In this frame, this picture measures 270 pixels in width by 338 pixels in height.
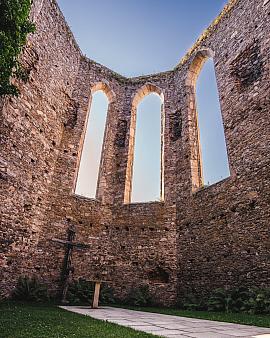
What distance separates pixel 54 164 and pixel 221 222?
6241mm

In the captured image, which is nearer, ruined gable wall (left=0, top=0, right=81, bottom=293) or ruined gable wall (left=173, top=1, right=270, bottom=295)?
ruined gable wall (left=173, top=1, right=270, bottom=295)

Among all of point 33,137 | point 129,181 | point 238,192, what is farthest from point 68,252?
point 238,192

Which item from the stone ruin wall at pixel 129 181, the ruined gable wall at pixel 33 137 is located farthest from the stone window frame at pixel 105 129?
the ruined gable wall at pixel 33 137

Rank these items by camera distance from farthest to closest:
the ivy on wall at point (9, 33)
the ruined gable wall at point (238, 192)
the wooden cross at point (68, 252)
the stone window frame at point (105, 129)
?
the stone window frame at point (105, 129) → the wooden cross at point (68, 252) → the ruined gable wall at point (238, 192) → the ivy on wall at point (9, 33)

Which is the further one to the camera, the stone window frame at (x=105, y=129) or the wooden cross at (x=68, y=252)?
the stone window frame at (x=105, y=129)

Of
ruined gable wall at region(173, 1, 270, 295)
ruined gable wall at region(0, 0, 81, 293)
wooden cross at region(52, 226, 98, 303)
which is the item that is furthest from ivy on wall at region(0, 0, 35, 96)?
ruined gable wall at region(173, 1, 270, 295)

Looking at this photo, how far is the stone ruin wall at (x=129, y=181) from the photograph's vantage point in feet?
24.9

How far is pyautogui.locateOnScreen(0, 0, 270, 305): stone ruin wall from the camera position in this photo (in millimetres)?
7586

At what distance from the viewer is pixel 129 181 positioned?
11.1 meters

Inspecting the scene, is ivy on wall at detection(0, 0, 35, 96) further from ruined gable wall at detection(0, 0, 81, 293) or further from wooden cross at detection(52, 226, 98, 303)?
wooden cross at detection(52, 226, 98, 303)

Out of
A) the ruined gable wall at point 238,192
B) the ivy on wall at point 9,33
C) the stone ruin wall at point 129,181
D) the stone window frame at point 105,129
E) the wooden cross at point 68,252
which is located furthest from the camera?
the stone window frame at point 105,129

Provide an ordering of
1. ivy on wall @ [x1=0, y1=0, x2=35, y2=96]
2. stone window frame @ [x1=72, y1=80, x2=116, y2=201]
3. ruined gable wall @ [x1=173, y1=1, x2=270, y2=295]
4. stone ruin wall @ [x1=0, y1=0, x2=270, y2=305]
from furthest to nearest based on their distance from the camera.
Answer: stone window frame @ [x1=72, y1=80, x2=116, y2=201]
stone ruin wall @ [x1=0, y1=0, x2=270, y2=305]
ruined gable wall @ [x1=173, y1=1, x2=270, y2=295]
ivy on wall @ [x1=0, y1=0, x2=35, y2=96]

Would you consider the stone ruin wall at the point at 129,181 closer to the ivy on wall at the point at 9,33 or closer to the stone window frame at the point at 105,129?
the stone window frame at the point at 105,129

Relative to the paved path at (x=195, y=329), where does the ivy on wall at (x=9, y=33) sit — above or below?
above
